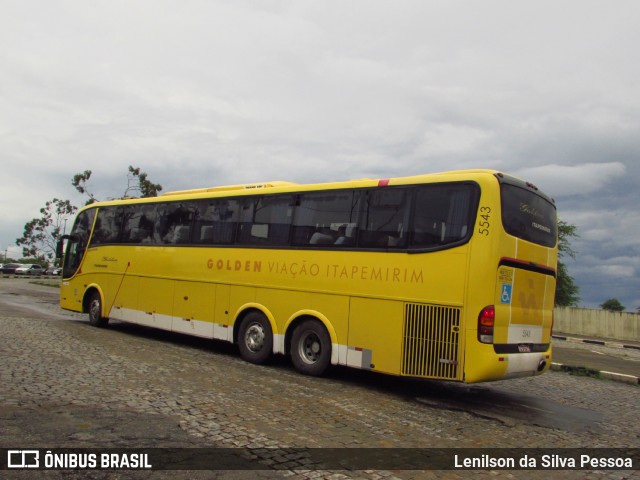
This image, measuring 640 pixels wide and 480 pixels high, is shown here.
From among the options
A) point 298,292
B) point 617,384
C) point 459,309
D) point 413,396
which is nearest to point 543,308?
point 459,309

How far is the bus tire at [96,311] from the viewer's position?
1482cm

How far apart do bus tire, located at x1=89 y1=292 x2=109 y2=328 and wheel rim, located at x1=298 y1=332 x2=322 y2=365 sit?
7555 millimetres

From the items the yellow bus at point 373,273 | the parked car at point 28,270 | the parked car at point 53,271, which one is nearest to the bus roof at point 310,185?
the yellow bus at point 373,273

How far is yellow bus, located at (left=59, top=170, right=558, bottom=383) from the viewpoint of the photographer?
765cm

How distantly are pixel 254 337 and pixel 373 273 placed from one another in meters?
3.20

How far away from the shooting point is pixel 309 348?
9.73 metres

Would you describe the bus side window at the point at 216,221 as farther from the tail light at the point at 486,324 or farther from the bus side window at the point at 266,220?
the tail light at the point at 486,324

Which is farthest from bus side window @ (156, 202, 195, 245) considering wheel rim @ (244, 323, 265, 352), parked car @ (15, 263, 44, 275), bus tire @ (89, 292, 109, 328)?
parked car @ (15, 263, 44, 275)

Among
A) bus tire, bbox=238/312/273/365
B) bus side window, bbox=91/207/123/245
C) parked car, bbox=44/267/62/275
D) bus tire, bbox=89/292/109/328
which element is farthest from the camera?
parked car, bbox=44/267/62/275

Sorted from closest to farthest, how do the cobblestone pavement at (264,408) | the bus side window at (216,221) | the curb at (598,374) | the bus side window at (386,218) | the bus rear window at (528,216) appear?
the cobblestone pavement at (264,408), the bus rear window at (528,216), the bus side window at (386,218), the bus side window at (216,221), the curb at (598,374)

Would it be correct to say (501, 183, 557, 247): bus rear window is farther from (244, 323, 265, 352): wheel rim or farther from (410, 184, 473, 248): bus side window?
(244, 323, 265, 352): wheel rim

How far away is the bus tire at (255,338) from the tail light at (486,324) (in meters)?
4.21

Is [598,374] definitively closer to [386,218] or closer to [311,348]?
[311,348]

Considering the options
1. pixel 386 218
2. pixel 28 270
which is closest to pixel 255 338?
pixel 386 218
